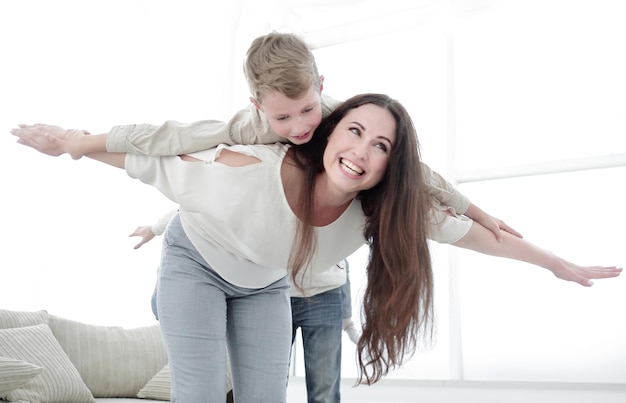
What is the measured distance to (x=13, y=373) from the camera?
2.34 metres

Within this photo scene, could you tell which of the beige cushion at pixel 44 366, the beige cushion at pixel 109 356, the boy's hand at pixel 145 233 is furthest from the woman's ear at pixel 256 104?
the beige cushion at pixel 109 356

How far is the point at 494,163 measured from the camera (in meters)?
4.46

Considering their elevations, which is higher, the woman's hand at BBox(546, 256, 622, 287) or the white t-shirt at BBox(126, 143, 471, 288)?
the white t-shirt at BBox(126, 143, 471, 288)

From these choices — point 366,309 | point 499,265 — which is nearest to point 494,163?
point 499,265

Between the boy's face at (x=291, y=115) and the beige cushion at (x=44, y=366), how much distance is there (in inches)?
66.1

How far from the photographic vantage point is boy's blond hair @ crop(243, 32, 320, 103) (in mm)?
1664

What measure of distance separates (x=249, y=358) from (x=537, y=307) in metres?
2.94

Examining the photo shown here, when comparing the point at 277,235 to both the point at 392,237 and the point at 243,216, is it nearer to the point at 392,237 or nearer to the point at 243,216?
the point at 243,216

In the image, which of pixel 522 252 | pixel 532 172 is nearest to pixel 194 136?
pixel 522 252

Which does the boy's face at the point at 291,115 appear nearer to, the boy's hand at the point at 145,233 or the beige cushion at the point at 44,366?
the boy's hand at the point at 145,233

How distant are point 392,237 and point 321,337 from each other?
710 millimetres

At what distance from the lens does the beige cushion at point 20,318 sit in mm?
2883

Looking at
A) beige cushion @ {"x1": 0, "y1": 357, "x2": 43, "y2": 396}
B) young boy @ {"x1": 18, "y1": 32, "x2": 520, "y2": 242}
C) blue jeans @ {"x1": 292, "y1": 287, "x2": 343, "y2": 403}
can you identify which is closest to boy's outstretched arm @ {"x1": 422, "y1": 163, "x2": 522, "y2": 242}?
young boy @ {"x1": 18, "y1": 32, "x2": 520, "y2": 242}

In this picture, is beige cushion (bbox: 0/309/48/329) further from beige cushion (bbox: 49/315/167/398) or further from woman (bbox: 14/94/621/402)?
woman (bbox: 14/94/621/402)
